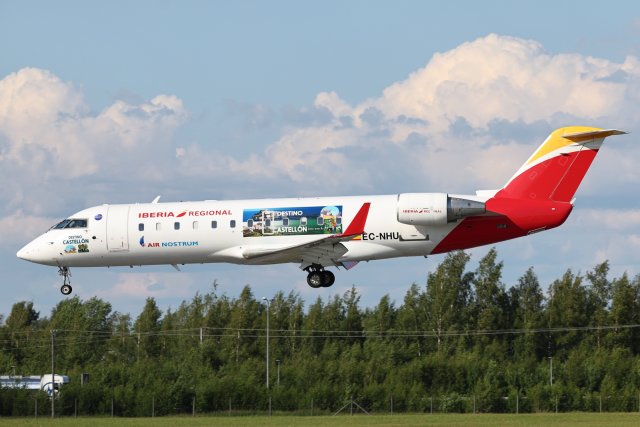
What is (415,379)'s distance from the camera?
95.8m

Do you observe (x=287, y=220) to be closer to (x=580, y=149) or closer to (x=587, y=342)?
(x=580, y=149)

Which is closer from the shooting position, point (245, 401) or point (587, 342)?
point (245, 401)

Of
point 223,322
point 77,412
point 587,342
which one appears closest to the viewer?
point 77,412

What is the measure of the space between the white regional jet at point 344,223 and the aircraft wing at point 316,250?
37 millimetres

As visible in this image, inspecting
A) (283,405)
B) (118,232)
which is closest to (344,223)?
(118,232)

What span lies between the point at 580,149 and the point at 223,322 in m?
66.9

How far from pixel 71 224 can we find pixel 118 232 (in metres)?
2.41

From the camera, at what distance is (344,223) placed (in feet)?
170

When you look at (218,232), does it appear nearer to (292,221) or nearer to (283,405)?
(292,221)

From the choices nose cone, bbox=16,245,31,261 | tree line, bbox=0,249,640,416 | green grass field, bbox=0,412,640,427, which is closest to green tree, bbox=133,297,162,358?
tree line, bbox=0,249,640,416

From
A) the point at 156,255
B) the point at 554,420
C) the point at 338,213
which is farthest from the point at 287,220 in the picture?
the point at 554,420

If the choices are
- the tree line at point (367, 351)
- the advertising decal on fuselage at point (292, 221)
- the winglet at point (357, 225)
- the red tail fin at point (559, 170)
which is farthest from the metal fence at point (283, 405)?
the red tail fin at point (559, 170)

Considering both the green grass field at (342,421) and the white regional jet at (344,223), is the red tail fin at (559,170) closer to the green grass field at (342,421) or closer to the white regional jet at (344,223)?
the white regional jet at (344,223)

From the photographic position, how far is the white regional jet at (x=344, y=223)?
169ft
